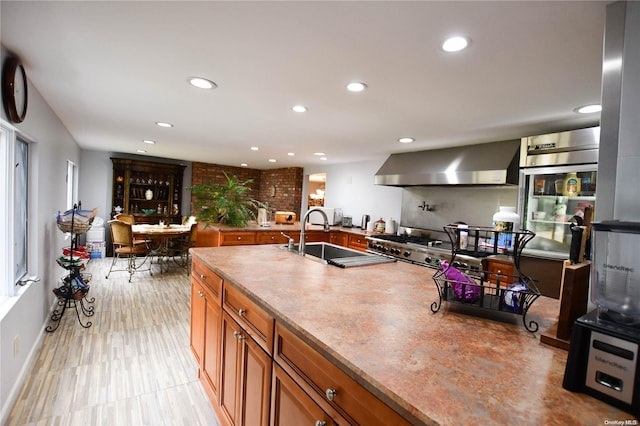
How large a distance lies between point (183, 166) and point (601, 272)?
24.0 feet

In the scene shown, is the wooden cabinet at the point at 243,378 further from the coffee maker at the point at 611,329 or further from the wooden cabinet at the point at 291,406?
the coffee maker at the point at 611,329

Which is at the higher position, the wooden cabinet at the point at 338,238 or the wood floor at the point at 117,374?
the wooden cabinet at the point at 338,238

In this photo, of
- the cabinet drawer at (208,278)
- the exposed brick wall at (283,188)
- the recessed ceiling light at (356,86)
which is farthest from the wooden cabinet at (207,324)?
the exposed brick wall at (283,188)

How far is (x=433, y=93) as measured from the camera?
213 centimetres

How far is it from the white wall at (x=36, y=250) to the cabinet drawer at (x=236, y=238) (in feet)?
5.85

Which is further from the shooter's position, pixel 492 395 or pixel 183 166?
pixel 183 166

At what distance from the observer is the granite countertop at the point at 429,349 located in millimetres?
676

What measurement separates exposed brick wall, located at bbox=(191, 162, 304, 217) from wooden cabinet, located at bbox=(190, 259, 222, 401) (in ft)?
16.0

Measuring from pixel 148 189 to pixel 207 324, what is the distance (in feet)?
19.4

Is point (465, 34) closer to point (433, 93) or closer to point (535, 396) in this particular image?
point (433, 93)

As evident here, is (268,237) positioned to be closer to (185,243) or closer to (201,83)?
(185,243)

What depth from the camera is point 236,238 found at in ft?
14.6

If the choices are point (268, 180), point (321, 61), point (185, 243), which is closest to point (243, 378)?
point (321, 61)

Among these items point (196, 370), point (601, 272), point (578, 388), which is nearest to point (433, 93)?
point (601, 272)
